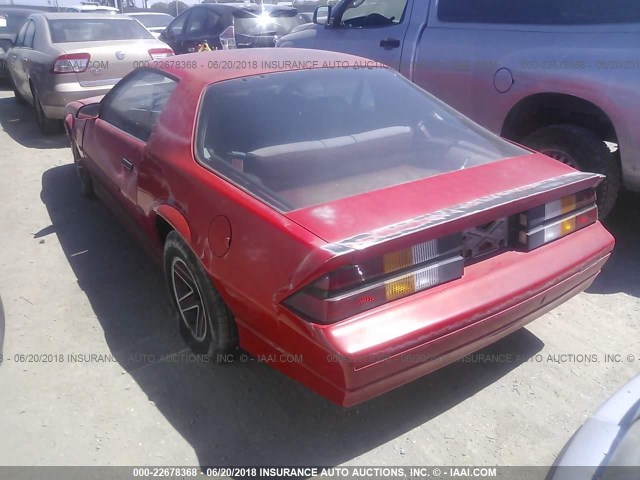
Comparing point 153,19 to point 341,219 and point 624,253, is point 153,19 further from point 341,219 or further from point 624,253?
point 341,219

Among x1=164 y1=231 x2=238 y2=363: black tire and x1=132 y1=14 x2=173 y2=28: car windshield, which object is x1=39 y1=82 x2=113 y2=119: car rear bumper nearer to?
x1=164 y1=231 x2=238 y2=363: black tire

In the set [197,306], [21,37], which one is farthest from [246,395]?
[21,37]

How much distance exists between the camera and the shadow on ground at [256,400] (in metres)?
2.30

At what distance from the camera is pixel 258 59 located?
3.14 metres

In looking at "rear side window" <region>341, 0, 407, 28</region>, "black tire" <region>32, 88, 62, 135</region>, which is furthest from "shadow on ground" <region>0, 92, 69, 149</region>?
"rear side window" <region>341, 0, 407, 28</region>

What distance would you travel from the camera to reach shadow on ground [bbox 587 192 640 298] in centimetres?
342

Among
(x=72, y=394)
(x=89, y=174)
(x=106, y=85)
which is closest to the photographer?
(x=72, y=394)

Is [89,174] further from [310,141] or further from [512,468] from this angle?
[512,468]

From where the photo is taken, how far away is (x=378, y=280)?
199 centimetres

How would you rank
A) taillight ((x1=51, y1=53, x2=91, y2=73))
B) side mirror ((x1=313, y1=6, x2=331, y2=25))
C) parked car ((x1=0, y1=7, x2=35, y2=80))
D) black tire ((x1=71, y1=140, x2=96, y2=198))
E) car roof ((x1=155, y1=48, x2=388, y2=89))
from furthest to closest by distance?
parked car ((x1=0, y1=7, x2=35, y2=80))
taillight ((x1=51, y1=53, x2=91, y2=73))
side mirror ((x1=313, y1=6, x2=331, y2=25))
black tire ((x1=71, y1=140, x2=96, y2=198))
car roof ((x1=155, y1=48, x2=388, y2=89))

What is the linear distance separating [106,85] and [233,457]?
18.9 ft

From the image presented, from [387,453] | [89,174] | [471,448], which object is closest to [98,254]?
[89,174]

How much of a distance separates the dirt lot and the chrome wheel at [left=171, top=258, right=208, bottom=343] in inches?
7.0

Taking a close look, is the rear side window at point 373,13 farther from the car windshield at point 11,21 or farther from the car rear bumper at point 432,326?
the car windshield at point 11,21
